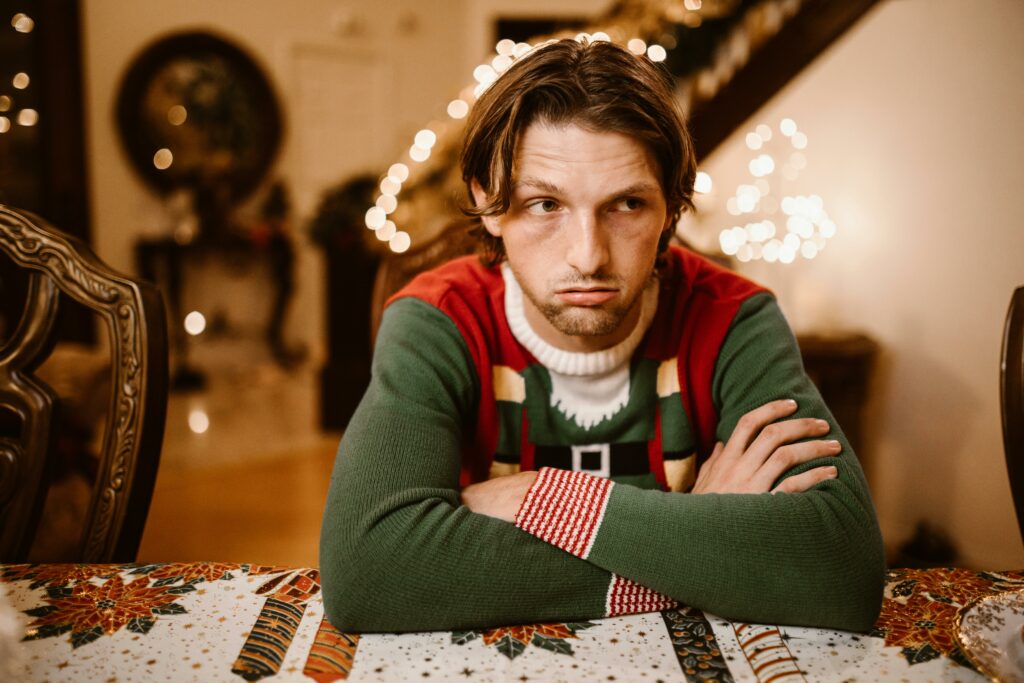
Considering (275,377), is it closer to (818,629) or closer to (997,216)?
(997,216)

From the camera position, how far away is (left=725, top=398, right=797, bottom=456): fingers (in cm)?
108

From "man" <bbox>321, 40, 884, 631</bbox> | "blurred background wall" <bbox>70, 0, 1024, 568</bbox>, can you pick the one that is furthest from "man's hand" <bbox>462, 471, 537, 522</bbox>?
"blurred background wall" <bbox>70, 0, 1024, 568</bbox>

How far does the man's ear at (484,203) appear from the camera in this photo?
1284mm

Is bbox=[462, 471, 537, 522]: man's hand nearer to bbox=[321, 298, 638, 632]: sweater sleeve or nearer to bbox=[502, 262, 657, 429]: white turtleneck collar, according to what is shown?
bbox=[321, 298, 638, 632]: sweater sleeve

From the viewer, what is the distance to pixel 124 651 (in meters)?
0.77

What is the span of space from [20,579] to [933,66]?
2742 millimetres

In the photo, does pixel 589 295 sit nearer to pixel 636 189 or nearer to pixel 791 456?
pixel 636 189

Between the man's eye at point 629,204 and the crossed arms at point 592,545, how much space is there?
0.38 m

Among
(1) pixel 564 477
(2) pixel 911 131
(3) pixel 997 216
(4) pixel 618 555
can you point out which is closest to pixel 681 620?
(4) pixel 618 555

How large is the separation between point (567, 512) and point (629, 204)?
19.0 inches

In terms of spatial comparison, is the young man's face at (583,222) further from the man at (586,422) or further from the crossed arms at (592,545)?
the crossed arms at (592,545)

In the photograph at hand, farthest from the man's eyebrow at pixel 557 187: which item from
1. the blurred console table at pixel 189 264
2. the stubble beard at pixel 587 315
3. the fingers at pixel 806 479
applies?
the blurred console table at pixel 189 264

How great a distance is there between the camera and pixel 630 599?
869 millimetres

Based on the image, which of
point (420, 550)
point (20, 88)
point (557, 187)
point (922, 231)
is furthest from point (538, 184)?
point (20, 88)
